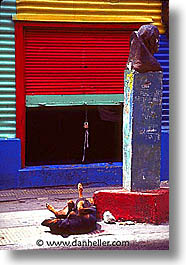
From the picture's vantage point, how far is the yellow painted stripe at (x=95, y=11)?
190 inches

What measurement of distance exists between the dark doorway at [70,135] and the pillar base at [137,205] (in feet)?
1.24

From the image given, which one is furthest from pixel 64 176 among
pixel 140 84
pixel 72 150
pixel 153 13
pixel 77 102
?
pixel 153 13

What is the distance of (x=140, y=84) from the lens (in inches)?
181

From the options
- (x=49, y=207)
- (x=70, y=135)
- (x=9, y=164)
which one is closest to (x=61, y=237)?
(x=49, y=207)

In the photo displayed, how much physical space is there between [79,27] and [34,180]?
1431 mm

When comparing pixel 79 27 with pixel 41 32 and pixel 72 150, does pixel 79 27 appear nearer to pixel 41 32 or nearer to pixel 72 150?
pixel 41 32

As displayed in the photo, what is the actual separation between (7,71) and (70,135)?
0.80m

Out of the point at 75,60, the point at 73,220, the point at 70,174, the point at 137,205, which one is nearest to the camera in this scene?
the point at 73,220

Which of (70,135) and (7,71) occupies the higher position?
(7,71)

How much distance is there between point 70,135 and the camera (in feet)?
16.0

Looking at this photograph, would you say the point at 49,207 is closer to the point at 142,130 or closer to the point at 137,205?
the point at 137,205

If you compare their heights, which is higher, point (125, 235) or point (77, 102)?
point (77, 102)

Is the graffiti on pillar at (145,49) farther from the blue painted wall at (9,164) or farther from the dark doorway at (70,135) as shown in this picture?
the blue painted wall at (9,164)

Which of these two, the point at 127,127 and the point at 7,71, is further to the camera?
the point at 7,71
